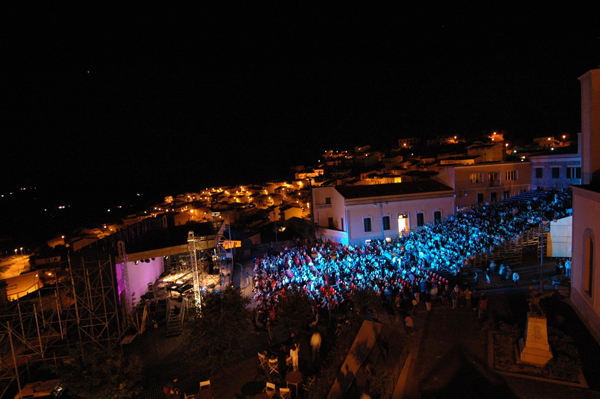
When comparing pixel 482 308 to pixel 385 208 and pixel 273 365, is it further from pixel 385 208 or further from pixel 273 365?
pixel 385 208

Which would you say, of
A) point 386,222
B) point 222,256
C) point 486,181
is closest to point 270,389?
point 222,256

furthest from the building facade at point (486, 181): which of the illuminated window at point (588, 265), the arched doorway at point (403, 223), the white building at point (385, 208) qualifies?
the illuminated window at point (588, 265)

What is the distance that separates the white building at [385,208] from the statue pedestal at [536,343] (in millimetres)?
17031

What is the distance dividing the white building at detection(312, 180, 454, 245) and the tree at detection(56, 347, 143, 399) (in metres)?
18.5

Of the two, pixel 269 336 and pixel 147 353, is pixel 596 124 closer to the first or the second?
pixel 269 336

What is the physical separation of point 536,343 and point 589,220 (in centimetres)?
471

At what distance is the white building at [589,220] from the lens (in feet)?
34.4

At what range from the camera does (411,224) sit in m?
27.0

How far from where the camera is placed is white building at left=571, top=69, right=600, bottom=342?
10500 millimetres

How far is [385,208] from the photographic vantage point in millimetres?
26594

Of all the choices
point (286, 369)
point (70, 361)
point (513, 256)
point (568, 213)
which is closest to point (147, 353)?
point (70, 361)

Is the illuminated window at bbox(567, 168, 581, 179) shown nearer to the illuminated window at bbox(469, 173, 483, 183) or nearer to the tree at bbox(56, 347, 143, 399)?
the illuminated window at bbox(469, 173, 483, 183)

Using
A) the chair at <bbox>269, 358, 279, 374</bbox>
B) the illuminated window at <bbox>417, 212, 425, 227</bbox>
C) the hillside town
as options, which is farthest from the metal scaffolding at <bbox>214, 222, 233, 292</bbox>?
the illuminated window at <bbox>417, 212, 425, 227</bbox>

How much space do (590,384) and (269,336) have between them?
9732 mm
